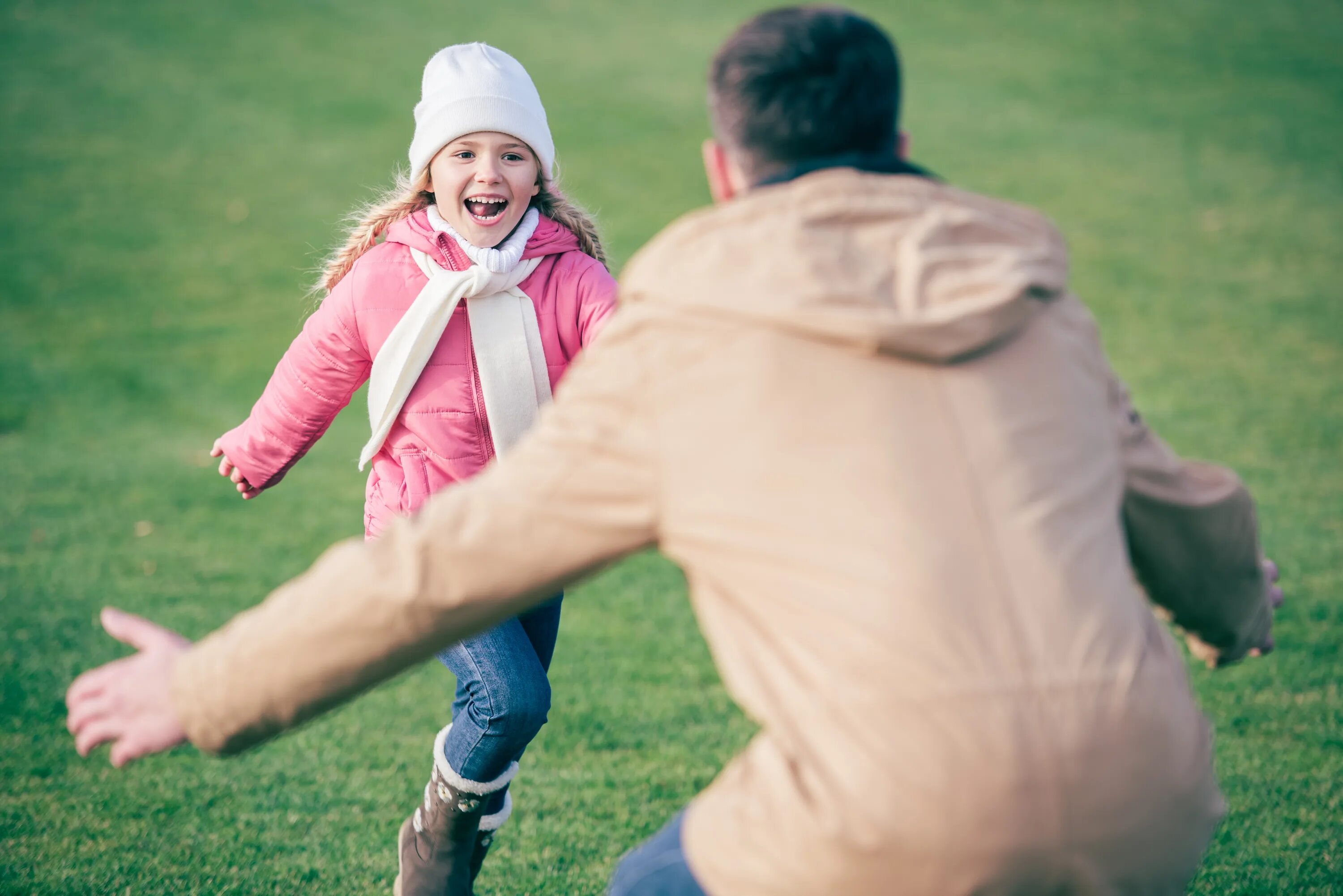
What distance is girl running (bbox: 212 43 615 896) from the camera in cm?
315

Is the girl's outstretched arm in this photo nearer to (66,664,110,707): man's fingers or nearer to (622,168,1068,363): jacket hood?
(66,664,110,707): man's fingers

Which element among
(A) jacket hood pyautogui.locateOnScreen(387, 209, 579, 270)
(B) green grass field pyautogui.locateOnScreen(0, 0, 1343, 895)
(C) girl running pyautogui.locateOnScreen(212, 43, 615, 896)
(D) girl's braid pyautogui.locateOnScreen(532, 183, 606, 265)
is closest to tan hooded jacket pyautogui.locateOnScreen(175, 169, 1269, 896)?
(C) girl running pyautogui.locateOnScreen(212, 43, 615, 896)

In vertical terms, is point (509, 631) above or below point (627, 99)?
above

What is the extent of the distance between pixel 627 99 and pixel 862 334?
1600cm

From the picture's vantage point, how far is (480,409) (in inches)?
128

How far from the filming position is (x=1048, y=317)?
1.81 metres

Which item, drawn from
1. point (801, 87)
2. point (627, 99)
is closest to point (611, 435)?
point (801, 87)

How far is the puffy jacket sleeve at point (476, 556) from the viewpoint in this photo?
67.9 inches

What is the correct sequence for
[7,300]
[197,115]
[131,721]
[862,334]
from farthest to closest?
[197,115], [7,300], [131,721], [862,334]

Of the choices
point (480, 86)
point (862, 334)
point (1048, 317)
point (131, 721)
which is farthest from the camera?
point (480, 86)

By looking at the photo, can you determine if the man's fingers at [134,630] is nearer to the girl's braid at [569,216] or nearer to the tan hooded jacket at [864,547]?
the tan hooded jacket at [864,547]

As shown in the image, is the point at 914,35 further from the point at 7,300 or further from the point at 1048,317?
the point at 1048,317

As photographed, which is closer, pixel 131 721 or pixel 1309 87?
pixel 131 721

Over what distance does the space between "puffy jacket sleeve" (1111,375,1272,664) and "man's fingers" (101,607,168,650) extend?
4.89 feet
